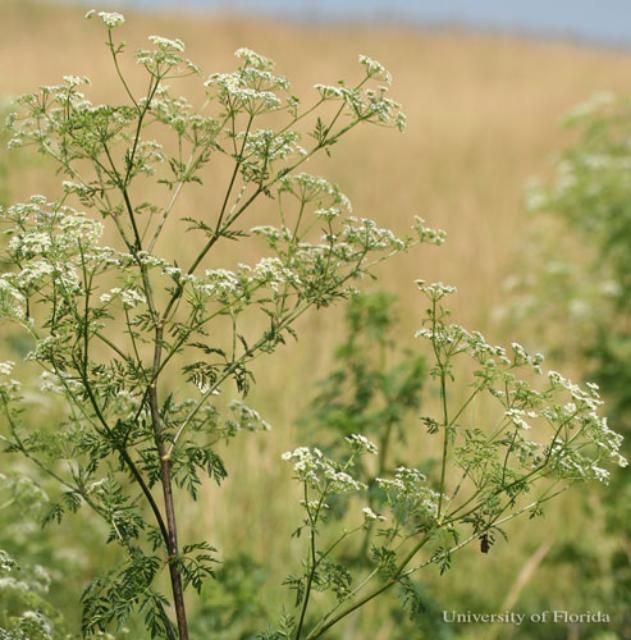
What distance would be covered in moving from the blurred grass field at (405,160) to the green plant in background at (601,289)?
0.35 m

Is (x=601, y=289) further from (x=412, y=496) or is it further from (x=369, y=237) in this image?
(x=412, y=496)

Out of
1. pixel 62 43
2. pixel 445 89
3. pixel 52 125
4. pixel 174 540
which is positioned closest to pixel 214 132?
pixel 52 125

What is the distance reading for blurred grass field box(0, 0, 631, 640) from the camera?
4801mm

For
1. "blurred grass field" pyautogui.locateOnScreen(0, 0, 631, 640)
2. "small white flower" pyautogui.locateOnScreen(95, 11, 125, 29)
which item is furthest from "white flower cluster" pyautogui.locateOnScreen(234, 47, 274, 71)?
"blurred grass field" pyautogui.locateOnScreen(0, 0, 631, 640)

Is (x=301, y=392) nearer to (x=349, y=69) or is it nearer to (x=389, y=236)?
(x=389, y=236)

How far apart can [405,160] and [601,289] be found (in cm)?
752

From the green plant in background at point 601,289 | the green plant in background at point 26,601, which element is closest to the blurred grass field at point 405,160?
the green plant in background at point 601,289

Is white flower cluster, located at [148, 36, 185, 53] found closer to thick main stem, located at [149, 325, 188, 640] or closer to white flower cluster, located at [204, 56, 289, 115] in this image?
white flower cluster, located at [204, 56, 289, 115]

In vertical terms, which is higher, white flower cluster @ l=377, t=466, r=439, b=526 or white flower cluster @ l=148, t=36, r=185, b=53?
white flower cluster @ l=148, t=36, r=185, b=53

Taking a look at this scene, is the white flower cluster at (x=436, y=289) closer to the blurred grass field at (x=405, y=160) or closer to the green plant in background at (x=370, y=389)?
the green plant in background at (x=370, y=389)

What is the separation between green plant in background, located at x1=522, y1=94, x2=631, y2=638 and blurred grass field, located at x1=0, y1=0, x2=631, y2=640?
0.35 metres

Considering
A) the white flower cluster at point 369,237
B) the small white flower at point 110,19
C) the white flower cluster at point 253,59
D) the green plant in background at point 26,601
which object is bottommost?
the green plant in background at point 26,601

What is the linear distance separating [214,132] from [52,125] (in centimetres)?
28

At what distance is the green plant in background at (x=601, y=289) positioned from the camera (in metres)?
4.49
